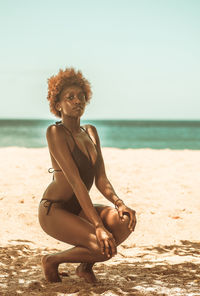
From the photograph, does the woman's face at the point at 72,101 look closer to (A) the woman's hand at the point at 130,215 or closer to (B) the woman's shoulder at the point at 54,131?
(B) the woman's shoulder at the point at 54,131

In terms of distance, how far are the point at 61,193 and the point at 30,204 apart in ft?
13.5

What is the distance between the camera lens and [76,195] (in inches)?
145

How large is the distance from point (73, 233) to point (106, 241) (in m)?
0.36

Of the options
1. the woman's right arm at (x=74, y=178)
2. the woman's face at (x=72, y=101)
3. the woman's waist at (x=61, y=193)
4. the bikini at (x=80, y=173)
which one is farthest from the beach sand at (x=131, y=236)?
the woman's face at (x=72, y=101)

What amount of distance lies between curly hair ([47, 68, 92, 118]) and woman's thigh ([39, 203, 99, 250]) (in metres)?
1.02

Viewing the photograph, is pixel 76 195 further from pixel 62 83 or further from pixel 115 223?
pixel 62 83

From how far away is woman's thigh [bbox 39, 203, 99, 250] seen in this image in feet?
12.1

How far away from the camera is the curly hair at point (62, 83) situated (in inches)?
160

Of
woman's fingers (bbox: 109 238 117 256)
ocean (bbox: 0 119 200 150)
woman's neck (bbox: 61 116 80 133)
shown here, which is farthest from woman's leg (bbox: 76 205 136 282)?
ocean (bbox: 0 119 200 150)

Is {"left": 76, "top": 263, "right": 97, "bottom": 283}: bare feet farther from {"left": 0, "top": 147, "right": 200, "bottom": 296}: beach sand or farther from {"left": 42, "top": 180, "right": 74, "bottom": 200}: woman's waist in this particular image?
{"left": 42, "top": 180, "right": 74, "bottom": 200}: woman's waist

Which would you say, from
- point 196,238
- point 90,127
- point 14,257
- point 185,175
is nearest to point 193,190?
point 185,175

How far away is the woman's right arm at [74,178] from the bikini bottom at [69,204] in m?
0.25

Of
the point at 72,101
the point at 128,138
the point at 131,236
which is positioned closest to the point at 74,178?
the point at 72,101

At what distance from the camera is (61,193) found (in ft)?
12.8
